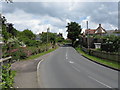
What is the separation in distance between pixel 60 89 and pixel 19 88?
2.27 meters

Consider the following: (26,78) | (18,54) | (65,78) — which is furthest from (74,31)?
(26,78)

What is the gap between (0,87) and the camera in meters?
6.62

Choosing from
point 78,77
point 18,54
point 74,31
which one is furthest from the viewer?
point 74,31

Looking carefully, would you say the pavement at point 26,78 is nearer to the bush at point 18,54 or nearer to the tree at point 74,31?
the bush at point 18,54

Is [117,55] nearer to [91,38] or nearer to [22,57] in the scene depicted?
[22,57]

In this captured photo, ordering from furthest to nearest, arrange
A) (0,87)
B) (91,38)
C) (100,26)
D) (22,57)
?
1. (100,26)
2. (91,38)
3. (22,57)
4. (0,87)

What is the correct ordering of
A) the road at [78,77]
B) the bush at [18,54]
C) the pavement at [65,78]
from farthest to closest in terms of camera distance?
the bush at [18,54] → the road at [78,77] → the pavement at [65,78]

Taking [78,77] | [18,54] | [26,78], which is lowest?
[78,77]

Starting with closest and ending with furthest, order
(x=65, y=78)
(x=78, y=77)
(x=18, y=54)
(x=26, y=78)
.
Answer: (x=26, y=78) < (x=65, y=78) < (x=78, y=77) < (x=18, y=54)

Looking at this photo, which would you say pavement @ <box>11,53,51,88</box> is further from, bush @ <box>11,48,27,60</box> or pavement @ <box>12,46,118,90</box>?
bush @ <box>11,48,27,60</box>

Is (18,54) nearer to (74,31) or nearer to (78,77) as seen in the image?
(78,77)

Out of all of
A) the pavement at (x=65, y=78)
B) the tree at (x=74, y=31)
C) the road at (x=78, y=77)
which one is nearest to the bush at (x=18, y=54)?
the pavement at (x=65, y=78)

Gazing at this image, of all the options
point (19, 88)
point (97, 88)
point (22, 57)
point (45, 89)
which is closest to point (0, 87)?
point (19, 88)

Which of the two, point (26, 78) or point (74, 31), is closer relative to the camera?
point (26, 78)
